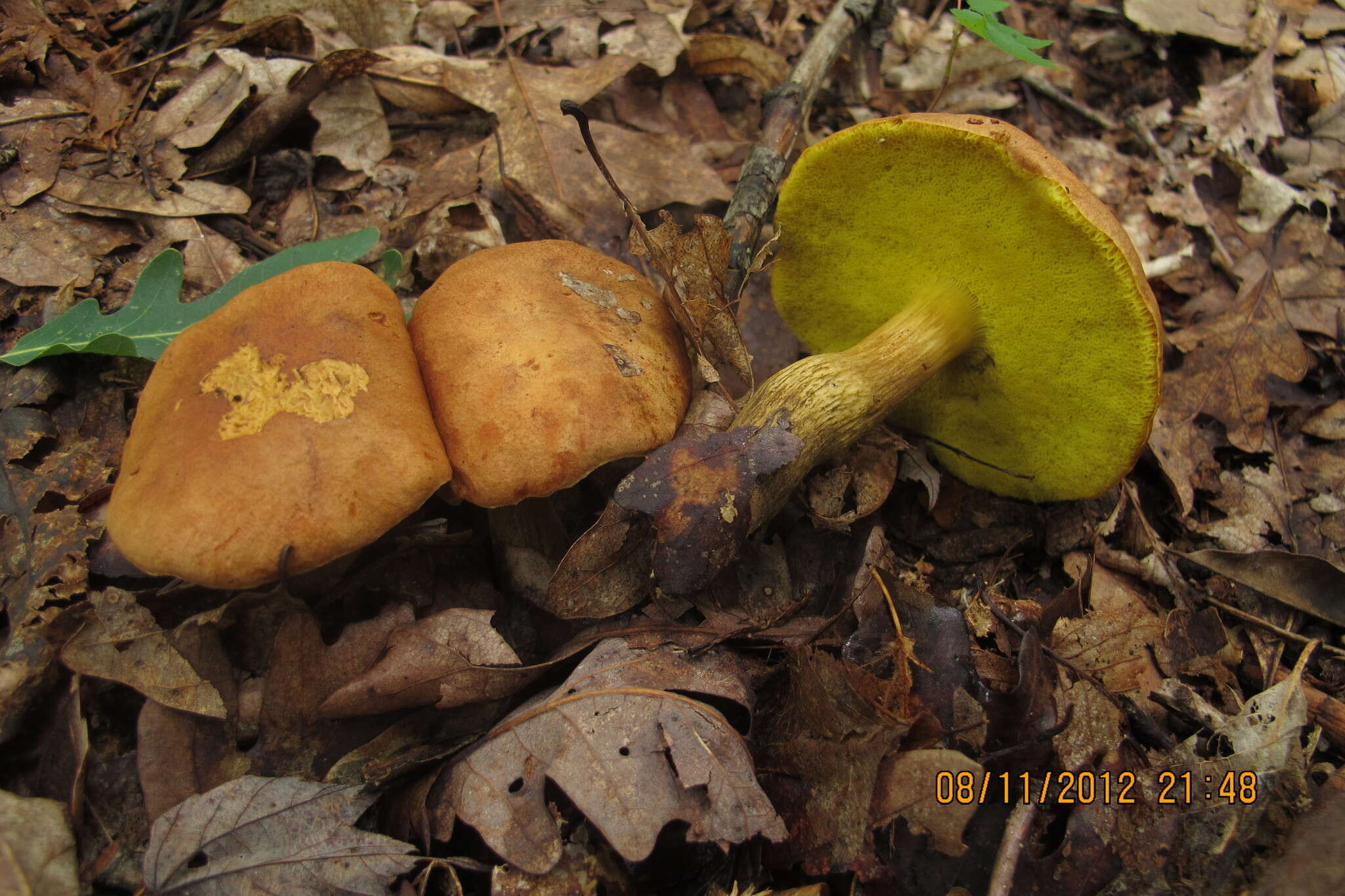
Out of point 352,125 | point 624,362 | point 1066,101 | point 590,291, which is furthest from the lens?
point 1066,101

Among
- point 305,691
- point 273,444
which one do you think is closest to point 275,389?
point 273,444

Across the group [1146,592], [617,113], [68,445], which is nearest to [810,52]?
[617,113]

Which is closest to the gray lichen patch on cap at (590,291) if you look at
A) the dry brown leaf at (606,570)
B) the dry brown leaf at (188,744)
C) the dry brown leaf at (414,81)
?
the dry brown leaf at (606,570)

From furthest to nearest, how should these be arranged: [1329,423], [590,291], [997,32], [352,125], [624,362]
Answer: [352,125] < [1329,423] < [997,32] < [590,291] < [624,362]

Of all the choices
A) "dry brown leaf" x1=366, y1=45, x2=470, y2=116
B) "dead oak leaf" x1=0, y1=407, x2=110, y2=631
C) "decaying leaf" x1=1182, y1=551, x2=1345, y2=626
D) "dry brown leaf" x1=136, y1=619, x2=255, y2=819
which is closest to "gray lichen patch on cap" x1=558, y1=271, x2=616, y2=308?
"dry brown leaf" x1=136, y1=619, x2=255, y2=819

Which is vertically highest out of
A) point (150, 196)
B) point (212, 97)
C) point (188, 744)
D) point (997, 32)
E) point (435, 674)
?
point (997, 32)

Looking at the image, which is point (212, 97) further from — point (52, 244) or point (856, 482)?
point (856, 482)
